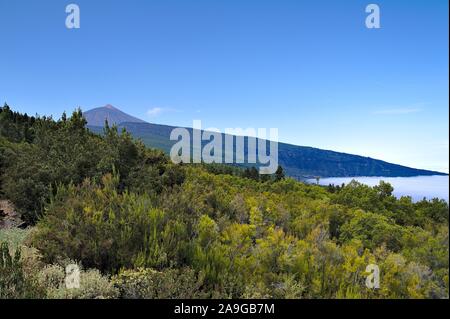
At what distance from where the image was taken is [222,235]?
307 inches

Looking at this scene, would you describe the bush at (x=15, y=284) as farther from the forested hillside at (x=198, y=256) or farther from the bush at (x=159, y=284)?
the bush at (x=159, y=284)

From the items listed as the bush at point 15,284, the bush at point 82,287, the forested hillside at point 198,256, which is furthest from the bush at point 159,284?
the bush at point 15,284

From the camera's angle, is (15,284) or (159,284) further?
(15,284)

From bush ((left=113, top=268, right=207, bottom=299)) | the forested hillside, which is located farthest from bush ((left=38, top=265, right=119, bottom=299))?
bush ((left=113, top=268, right=207, bottom=299))

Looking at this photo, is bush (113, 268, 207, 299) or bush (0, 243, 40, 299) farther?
bush (0, 243, 40, 299)

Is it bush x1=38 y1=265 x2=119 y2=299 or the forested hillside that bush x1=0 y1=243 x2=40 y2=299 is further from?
bush x1=38 y1=265 x2=119 y2=299

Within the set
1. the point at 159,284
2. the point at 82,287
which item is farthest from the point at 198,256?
the point at 82,287

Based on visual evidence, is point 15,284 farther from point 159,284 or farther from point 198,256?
point 198,256

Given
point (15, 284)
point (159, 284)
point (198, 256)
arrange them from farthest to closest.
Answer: point (198, 256) → point (15, 284) → point (159, 284)

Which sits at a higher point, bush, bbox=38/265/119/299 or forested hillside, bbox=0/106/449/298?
forested hillside, bbox=0/106/449/298

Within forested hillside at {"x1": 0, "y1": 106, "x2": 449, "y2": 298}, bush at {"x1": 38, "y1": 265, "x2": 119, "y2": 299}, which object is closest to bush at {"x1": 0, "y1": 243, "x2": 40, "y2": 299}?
forested hillside at {"x1": 0, "y1": 106, "x2": 449, "y2": 298}
